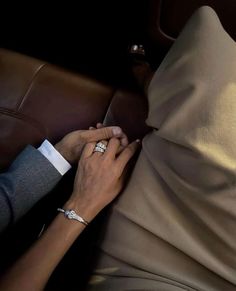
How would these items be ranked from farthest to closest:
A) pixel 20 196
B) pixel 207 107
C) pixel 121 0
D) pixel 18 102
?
pixel 121 0, pixel 18 102, pixel 20 196, pixel 207 107

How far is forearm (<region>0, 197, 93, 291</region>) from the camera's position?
23.6 inches

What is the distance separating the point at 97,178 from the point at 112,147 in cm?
7

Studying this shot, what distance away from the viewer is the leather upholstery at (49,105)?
772mm

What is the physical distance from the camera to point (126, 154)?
2.32 feet

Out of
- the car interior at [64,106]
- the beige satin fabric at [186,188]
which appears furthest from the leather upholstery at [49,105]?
the beige satin fabric at [186,188]

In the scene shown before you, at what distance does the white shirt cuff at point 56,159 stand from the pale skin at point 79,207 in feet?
0.12

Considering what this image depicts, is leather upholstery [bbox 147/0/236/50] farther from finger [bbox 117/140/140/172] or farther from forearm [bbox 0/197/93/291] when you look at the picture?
forearm [bbox 0/197/93/291]

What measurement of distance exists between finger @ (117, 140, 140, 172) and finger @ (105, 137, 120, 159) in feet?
0.04

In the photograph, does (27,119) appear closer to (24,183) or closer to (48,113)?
(48,113)

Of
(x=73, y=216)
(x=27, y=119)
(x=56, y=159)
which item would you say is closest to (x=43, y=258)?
(x=73, y=216)

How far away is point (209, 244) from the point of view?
0.60 m

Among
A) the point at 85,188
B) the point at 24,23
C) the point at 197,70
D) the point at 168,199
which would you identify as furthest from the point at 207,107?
the point at 24,23

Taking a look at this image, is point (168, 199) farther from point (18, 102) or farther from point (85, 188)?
point (18, 102)

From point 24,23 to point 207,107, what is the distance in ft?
3.23
